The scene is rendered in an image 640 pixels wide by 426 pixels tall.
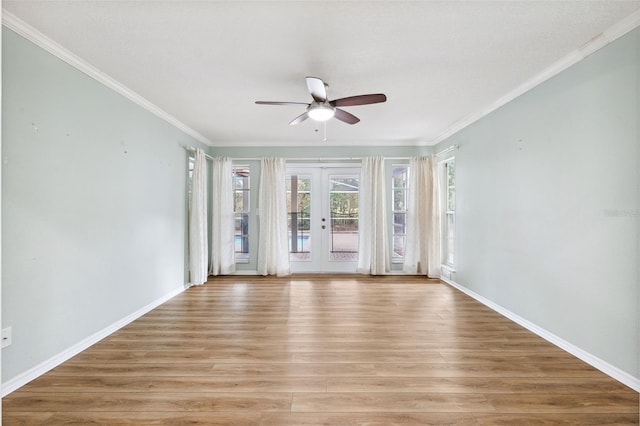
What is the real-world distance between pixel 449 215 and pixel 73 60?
16.5ft

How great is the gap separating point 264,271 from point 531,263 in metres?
3.87

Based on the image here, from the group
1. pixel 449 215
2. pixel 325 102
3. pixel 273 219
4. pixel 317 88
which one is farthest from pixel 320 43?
pixel 449 215

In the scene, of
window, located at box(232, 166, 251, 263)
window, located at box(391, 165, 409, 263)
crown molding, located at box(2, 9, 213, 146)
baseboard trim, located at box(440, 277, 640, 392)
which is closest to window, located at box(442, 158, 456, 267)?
window, located at box(391, 165, 409, 263)

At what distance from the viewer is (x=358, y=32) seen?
2188mm

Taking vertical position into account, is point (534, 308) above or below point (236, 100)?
below

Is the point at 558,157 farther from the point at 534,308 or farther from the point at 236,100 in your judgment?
the point at 236,100

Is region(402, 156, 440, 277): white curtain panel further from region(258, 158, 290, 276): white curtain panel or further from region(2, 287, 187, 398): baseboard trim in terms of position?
region(2, 287, 187, 398): baseboard trim

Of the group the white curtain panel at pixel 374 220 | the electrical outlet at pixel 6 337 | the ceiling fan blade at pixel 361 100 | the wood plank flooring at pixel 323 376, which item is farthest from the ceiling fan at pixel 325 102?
the electrical outlet at pixel 6 337

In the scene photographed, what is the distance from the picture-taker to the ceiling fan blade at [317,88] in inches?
96.2

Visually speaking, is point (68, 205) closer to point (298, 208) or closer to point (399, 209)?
point (298, 208)

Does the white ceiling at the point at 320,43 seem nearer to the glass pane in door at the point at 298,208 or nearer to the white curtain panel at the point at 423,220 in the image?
the white curtain panel at the point at 423,220

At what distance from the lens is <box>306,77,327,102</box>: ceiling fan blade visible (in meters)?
2.44

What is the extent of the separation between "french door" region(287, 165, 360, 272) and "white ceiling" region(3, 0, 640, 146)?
218 centimetres

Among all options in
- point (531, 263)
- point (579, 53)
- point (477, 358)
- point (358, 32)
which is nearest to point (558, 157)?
point (579, 53)
